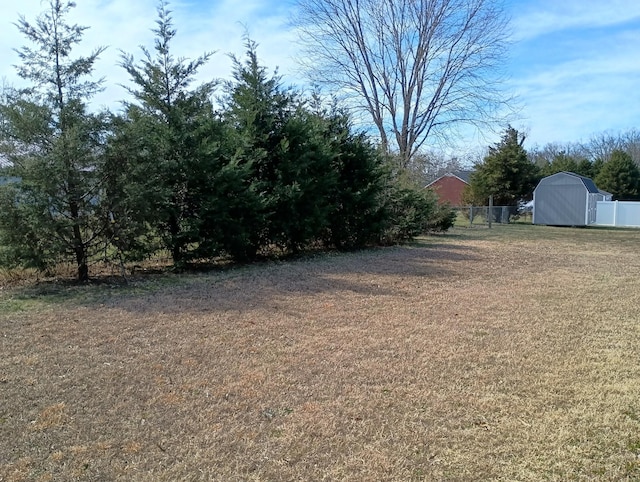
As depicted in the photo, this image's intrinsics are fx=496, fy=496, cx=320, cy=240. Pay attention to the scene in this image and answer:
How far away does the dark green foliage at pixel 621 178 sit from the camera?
3588 centimetres

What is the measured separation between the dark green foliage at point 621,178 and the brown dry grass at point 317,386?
33918 millimetres

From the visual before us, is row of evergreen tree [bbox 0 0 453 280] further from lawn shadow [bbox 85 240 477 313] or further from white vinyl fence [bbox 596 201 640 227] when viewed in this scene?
white vinyl fence [bbox 596 201 640 227]

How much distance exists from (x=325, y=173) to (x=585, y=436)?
914 centimetres

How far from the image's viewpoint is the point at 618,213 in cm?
2955

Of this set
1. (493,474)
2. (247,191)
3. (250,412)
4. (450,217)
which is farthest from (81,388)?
(450,217)

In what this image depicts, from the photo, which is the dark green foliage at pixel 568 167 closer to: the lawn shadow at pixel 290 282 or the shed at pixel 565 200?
the shed at pixel 565 200

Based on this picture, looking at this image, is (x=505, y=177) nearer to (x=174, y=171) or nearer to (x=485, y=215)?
(x=485, y=215)

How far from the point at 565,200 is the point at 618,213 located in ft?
12.9

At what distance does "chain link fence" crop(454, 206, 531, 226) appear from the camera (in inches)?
1055

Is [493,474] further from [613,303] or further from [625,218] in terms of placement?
[625,218]

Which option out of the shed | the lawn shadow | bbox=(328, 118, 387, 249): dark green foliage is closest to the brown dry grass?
the lawn shadow

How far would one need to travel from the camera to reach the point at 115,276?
8.21 m

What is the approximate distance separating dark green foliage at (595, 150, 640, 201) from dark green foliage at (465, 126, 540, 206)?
858cm

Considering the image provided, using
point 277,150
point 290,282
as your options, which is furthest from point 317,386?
point 277,150
